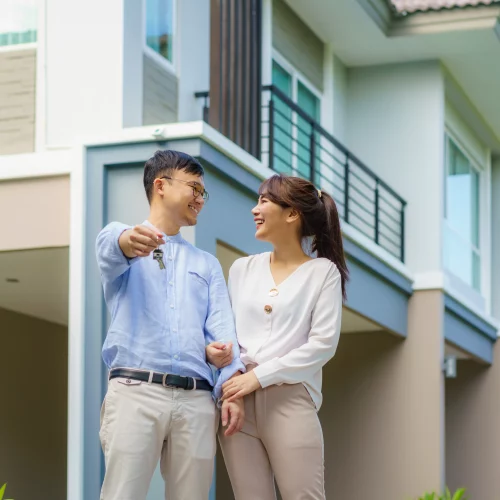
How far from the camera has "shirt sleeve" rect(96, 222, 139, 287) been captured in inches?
151

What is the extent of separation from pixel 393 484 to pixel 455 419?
10.1 ft

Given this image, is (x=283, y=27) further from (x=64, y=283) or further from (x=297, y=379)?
(x=297, y=379)

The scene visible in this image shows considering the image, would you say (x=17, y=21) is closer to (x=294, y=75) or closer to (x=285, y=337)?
(x=294, y=75)

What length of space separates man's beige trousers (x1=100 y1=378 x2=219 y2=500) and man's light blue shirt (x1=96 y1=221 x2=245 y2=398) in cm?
9

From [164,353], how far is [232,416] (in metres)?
0.32

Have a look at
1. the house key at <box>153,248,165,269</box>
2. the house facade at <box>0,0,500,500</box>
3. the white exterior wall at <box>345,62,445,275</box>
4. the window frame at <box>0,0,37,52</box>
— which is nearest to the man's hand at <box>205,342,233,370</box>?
the house key at <box>153,248,165,269</box>

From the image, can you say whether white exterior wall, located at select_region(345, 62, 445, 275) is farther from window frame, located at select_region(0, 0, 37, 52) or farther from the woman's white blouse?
the woman's white blouse

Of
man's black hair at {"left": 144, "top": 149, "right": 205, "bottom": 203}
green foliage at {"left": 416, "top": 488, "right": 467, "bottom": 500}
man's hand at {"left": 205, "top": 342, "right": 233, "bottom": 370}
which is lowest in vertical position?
green foliage at {"left": 416, "top": 488, "right": 467, "bottom": 500}

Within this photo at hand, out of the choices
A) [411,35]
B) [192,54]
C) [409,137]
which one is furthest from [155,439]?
[409,137]

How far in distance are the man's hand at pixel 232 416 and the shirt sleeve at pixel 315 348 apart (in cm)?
12

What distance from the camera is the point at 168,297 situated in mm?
4059

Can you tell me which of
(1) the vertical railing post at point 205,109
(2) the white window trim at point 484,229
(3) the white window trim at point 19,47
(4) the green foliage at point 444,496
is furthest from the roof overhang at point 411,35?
(4) the green foliage at point 444,496

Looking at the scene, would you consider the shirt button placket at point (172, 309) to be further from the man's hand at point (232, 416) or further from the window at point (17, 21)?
the window at point (17, 21)

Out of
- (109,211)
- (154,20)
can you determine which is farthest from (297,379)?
(154,20)
